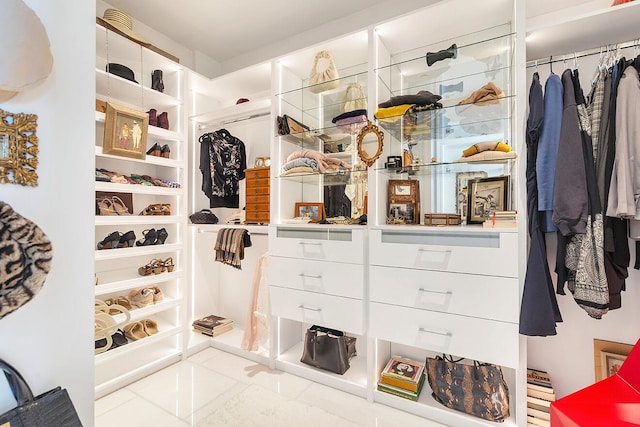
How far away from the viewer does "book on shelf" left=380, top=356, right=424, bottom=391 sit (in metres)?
1.86

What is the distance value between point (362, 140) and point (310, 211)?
77 cm

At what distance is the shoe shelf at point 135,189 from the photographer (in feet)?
6.45

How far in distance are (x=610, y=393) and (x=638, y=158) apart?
39.9 inches

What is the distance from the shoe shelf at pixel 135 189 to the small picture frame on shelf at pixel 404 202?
1.76m

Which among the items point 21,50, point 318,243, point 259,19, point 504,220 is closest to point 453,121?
point 504,220

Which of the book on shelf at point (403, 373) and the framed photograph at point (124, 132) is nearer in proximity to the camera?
the book on shelf at point (403, 373)

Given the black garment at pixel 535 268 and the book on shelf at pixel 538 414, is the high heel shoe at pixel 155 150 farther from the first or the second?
the book on shelf at pixel 538 414

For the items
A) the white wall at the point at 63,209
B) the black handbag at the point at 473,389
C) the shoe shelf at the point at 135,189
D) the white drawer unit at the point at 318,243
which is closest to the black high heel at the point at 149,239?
the shoe shelf at the point at 135,189

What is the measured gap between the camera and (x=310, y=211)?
2.45 m

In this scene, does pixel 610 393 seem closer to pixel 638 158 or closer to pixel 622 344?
pixel 622 344

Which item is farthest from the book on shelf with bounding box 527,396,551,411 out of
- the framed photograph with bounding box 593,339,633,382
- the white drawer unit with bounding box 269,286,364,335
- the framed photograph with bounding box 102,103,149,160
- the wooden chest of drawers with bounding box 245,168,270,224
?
the framed photograph with bounding box 102,103,149,160

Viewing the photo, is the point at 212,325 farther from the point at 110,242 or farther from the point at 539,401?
the point at 539,401

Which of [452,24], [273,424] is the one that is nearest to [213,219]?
[273,424]

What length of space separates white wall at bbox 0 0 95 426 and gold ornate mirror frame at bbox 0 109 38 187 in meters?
0.02
